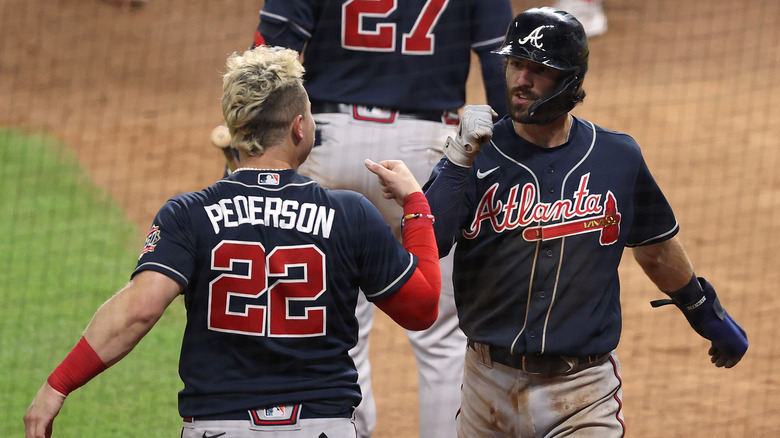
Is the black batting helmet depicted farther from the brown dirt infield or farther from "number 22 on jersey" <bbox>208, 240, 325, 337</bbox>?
the brown dirt infield

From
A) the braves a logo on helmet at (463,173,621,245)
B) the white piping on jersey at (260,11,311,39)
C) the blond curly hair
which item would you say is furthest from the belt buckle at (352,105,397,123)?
the blond curly hair

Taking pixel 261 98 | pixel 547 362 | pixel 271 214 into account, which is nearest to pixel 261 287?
pixel 271 214

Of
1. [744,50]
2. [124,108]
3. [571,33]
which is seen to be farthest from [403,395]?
[744,50]

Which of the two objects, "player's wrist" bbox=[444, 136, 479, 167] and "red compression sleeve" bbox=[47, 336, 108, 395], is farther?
"player's wrist" bbox=[444, 136, 479, 167]

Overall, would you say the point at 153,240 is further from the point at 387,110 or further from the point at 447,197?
the point at 387,110

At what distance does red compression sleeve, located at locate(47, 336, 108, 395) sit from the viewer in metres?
2.25

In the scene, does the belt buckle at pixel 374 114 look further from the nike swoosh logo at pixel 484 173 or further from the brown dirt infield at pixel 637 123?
the brown dirt infield at pixel 637 123

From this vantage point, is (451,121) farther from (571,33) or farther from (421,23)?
(571,33)

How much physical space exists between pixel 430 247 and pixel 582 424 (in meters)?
0.75

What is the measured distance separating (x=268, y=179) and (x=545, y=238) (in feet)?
A: 2.78

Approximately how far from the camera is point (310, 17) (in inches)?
139

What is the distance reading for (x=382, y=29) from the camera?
3.50m

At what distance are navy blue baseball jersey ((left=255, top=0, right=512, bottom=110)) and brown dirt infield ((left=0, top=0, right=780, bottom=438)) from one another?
1.69 m

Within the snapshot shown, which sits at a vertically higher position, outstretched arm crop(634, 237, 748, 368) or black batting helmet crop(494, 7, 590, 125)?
black batting helmet crop(494, 7, 590, 125)
